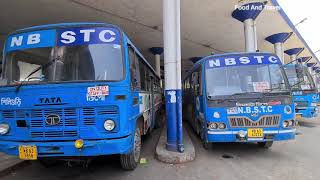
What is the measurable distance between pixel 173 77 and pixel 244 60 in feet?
5.90

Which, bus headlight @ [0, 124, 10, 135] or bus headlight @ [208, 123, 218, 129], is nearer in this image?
bus headlight @ [0, 124, 10, 135]

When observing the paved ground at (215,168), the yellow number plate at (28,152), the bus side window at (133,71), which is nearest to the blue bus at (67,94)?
the yellow number plate at (28,152)

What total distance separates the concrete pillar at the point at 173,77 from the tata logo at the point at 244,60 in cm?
98

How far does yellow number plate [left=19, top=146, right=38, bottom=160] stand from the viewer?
4009mm

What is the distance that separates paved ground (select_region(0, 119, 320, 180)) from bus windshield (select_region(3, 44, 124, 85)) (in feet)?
6.34

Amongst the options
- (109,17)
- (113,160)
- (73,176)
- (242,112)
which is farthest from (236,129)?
(109,17)

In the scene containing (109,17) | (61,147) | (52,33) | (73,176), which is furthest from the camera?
(109,17)

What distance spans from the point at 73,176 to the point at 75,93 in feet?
5.99

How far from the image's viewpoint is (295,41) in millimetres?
22188

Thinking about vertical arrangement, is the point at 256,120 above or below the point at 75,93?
below

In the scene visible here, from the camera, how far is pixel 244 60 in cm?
636

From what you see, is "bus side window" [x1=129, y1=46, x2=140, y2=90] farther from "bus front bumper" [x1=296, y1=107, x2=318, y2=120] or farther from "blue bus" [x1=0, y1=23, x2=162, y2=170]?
"bus front bumper" [x1=296, y1=107, x2=318, y2=120]

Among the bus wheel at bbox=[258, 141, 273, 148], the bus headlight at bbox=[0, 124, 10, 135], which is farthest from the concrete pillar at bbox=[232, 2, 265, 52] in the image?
the bus headlight at bbox=[0, 124, 10, 135]

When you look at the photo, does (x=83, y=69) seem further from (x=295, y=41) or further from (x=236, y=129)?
(x=295, y=41)
